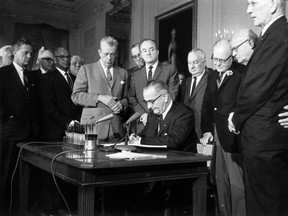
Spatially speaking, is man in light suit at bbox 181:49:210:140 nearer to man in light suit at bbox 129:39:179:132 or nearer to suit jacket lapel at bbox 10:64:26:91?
man in light suit at bbox 129:39:179:132

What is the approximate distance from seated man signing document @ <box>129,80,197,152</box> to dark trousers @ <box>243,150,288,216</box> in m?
0.72

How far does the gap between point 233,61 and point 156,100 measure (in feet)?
3.18

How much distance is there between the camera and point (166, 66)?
3432mm

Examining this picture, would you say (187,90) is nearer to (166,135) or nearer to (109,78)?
(109,78)

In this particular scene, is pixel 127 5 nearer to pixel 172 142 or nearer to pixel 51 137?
pixel 51 137

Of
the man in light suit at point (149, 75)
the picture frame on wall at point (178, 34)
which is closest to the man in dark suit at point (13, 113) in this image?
the man in light suit at point (149, 75)

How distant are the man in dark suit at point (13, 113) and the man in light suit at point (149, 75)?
1071mm

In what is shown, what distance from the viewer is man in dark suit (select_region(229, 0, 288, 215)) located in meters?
1.83

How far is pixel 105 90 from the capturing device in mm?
3309

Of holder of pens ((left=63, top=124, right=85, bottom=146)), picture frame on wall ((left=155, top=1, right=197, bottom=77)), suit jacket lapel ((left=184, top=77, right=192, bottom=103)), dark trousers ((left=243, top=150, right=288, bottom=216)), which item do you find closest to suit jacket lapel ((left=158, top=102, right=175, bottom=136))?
holder of pens ((left=63, top=124, right=85, bottom=146))

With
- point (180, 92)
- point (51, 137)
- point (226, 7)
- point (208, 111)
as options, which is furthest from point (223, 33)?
point (51, 137)

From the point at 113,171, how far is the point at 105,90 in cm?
167

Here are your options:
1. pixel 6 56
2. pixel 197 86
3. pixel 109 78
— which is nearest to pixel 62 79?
pixel 6 56

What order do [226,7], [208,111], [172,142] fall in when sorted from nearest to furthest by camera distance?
[172,142] → [208,111] → [226,7]
